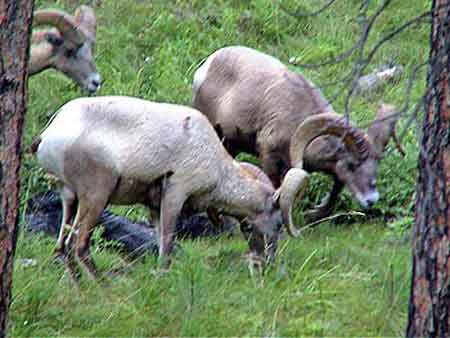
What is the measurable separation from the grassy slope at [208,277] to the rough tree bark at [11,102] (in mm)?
1459

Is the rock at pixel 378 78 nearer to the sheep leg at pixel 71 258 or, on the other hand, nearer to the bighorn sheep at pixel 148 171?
the bighorn sheep at pixel 148 171

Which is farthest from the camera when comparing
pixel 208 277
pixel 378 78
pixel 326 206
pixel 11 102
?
pixel 378 78

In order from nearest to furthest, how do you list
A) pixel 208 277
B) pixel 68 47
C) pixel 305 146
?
pixel 208 277
pixel 305 146
pixel 68 47

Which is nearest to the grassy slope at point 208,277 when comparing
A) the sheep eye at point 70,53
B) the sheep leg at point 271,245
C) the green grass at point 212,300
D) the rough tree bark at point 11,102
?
the green grass at point 212,300

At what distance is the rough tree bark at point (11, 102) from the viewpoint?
545 centimetres

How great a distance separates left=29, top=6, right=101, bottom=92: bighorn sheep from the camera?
1158 cm

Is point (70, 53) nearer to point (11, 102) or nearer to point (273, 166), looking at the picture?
point (273, 166)

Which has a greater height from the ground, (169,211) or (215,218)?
(169,211)

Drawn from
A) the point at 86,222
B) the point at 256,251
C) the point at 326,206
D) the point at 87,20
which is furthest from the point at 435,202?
the point at 87,20

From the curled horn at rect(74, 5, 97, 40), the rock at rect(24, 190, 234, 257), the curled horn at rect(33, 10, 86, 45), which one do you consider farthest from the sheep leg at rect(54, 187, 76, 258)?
the curled horn at rect(74, 5, 97, 40)

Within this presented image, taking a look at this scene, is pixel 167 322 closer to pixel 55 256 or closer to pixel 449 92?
pixel 55 256

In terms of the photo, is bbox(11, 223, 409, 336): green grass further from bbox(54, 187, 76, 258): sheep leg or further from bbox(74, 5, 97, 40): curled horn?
bbox(74, 5, 97, 40): curled horn

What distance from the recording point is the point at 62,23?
37.8 ft

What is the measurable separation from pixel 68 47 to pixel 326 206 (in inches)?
126
